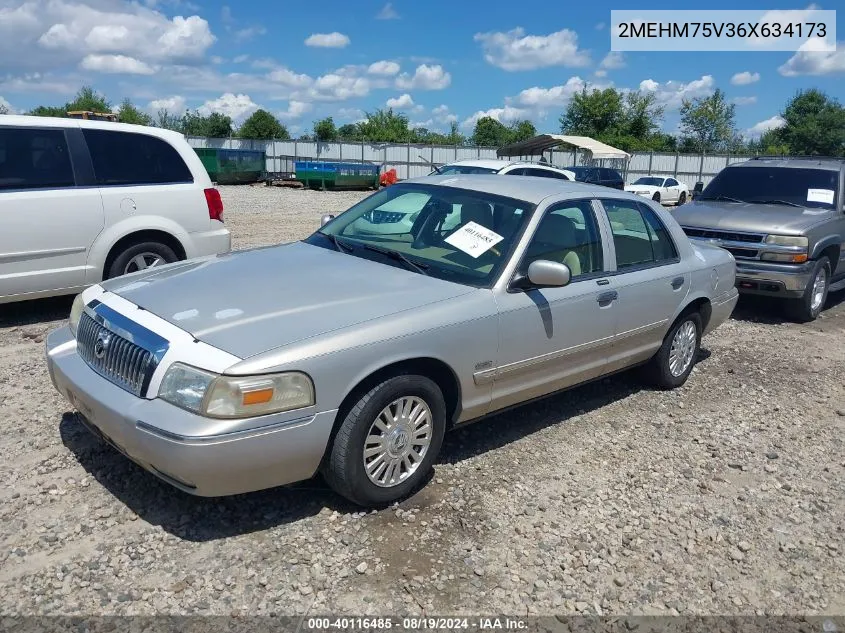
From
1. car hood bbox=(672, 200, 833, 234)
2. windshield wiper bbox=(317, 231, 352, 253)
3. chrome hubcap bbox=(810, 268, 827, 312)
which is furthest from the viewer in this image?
chrome hubcap bbox=(810, 268, 827, 312)

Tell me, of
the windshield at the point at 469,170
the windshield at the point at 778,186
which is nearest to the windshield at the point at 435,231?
the windshield at the point at 778,186

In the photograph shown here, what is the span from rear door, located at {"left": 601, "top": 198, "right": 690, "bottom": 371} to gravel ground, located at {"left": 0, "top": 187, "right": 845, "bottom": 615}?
0.59m

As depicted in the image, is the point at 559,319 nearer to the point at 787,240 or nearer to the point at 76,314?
the point at 76,314

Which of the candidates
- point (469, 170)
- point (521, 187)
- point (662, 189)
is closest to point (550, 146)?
point (662, 189)

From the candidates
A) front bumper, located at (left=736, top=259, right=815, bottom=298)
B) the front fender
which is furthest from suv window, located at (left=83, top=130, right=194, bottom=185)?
front bumper, located at (left=736, top=259, right=815, bottom=298)

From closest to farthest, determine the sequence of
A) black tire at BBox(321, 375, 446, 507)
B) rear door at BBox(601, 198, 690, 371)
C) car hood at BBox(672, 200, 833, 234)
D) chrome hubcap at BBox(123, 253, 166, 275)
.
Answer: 1. black tire at BBox(321, 375, 446, 507)
2. rear door at BBox(601, 198, 690, 371)
3. chrome hubcap at BBox(123, 253, 166, 275)
4. car hood at BBox(672, 200, 833, 234)

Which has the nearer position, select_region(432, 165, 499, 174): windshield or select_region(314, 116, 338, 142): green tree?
select_region(432, 165, 499, 174): windshield

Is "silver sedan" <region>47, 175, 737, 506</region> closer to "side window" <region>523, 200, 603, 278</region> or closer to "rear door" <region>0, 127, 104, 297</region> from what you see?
"side window" <region>523, 200, 603, 278</region>

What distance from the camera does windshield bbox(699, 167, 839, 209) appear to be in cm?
877

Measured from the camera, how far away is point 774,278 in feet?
26.3

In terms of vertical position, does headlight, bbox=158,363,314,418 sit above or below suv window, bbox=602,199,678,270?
below

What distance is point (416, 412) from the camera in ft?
12.0

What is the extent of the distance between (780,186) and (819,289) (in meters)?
1.42

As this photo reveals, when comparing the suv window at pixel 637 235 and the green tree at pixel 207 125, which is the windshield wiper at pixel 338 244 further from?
the green tree at pixel 207 125
